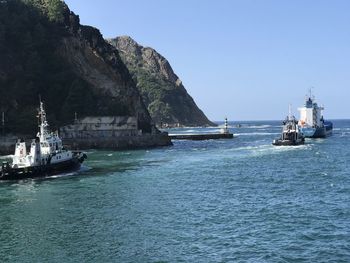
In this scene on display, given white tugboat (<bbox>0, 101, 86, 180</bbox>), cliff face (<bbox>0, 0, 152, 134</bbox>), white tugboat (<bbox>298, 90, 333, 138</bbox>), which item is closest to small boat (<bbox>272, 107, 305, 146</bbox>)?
white tugboat (<bbox>298, 90, 333, 138</bbox>)

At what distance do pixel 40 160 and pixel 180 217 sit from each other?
33.7m

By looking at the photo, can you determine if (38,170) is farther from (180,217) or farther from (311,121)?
(311,121)

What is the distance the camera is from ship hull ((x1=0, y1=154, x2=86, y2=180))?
6122 cm

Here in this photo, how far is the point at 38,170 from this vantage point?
6338 cm

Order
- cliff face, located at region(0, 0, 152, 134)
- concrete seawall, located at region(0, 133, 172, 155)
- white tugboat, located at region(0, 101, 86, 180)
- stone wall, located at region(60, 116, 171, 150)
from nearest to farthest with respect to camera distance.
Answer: white tugboat, located at region(0, 101, 86, 180) → concrete seawall, located at region(0, 133, 172, 155) → stone wall, located at region(60, 116, 171, 150) → cliff face, located at region(0, 0, 152, 134)

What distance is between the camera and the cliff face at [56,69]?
133012 millimetres

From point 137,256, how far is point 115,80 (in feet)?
423

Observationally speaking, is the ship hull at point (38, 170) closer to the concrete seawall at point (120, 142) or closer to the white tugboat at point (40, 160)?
the white tugboat at point (40, 160)

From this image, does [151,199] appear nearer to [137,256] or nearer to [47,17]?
[137,256]

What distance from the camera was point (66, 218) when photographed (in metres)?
37.0

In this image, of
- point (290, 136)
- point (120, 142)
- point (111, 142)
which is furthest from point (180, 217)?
point (120, 142)

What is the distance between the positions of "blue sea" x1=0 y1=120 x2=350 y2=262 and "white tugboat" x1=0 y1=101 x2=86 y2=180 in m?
2.16

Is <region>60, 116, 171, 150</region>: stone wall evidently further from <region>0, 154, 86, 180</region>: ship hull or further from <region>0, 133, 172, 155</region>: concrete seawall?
<region>0, 154, 86, 180</region>: ship hull

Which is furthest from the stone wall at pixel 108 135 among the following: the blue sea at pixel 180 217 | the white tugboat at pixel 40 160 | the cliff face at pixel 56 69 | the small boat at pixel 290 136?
the blue sea at pixel 180 217
